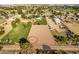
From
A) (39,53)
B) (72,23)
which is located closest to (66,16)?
(72,23)

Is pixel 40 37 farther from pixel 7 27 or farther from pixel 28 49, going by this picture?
pixel 7 27

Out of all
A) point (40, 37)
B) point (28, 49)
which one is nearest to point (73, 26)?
point (40, 37)

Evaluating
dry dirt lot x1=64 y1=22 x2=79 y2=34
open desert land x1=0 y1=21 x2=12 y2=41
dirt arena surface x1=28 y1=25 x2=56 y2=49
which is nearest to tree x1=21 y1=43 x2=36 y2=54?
dirt arena surface x1=28 y1=25 x2=56 y2=49

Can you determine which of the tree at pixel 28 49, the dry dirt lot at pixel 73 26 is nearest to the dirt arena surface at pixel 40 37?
the tree at pixel 28 49

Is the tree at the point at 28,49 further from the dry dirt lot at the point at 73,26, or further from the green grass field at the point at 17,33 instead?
the dry dirt lot at the point at 73,26
